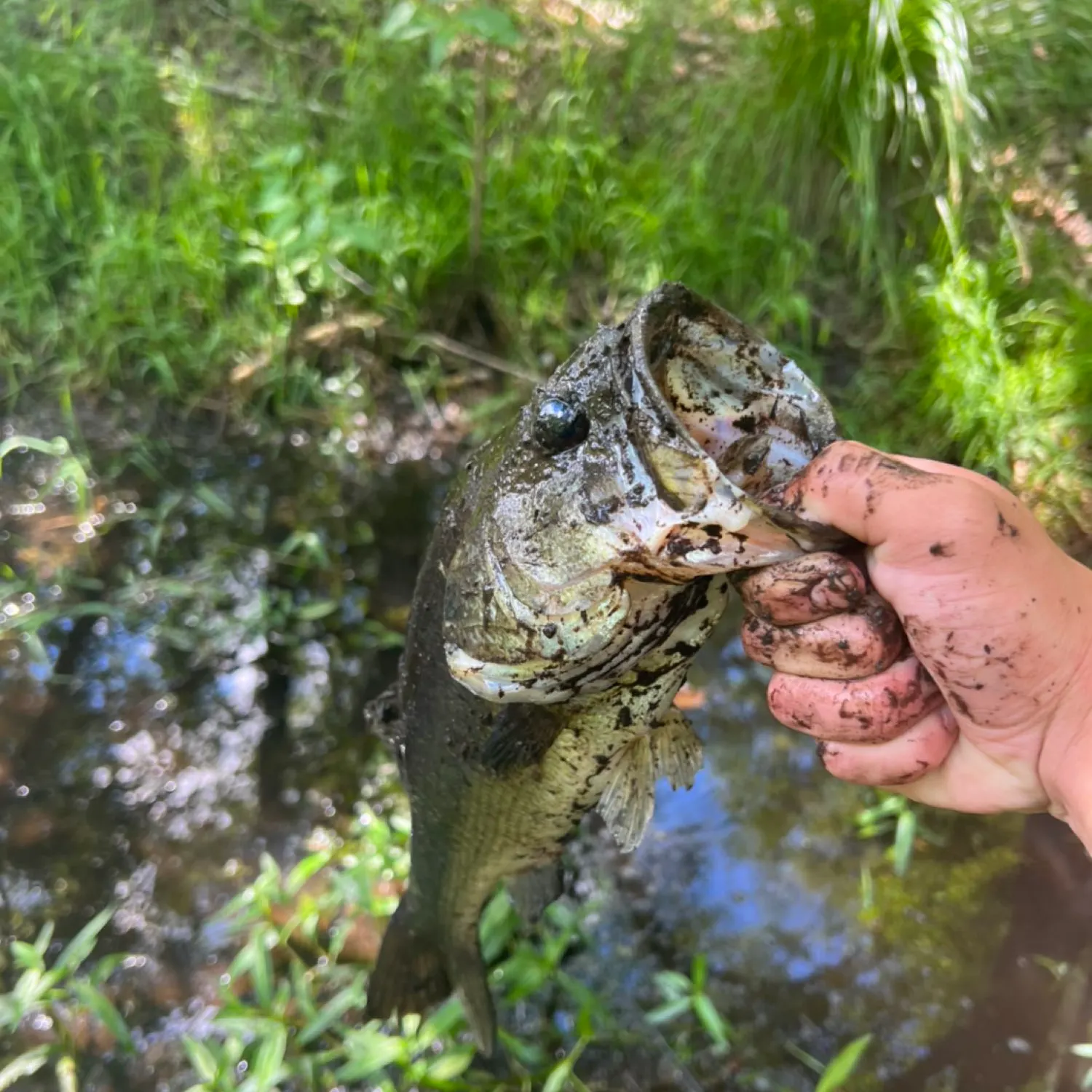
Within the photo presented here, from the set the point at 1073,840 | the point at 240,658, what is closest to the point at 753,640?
the point at 1073,840

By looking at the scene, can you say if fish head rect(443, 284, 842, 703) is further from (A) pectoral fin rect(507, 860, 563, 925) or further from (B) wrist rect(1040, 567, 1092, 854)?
(A) pectoral fin rect(507, 860, 563, 925)

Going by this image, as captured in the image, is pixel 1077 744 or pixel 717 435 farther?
pixel 1077 744

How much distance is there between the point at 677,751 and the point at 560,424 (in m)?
0.76

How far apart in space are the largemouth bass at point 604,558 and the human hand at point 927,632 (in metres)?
0.07

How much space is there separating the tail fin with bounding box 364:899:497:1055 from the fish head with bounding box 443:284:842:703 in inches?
44.7

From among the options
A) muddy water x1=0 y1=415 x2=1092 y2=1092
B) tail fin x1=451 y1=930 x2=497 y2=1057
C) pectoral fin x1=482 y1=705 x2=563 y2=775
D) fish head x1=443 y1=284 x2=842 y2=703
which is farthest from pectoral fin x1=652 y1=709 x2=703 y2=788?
muddy water x1=0 y1=415 x2=1092 y2=1092

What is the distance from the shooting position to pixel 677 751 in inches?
63.3

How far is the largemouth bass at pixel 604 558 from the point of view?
1037 mm

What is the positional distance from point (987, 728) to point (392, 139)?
3981 millimetres

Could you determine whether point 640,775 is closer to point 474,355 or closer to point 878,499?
point 878,499

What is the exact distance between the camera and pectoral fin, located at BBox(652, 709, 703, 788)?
5.21 ft

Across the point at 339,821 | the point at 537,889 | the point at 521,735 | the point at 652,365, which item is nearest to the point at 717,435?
the point at 652,365

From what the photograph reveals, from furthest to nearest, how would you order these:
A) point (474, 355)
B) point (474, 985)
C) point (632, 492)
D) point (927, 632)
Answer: point (474, 355) < point (474, 985) < point (927, 632) < point (632, 492)

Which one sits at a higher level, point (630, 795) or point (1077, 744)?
point (1077, 744)
